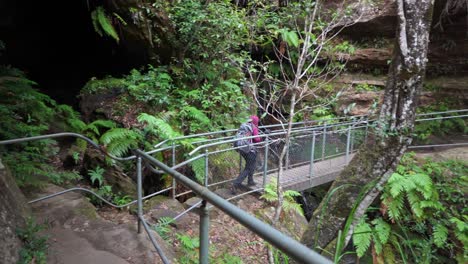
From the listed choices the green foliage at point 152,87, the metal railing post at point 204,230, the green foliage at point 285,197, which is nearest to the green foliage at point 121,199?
the green foliage at point 285,197

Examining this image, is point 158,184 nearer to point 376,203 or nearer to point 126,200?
point 126,200

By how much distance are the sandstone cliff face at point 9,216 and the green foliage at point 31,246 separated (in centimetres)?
4

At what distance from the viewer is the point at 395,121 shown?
462 cm

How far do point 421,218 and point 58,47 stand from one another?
38.0ft

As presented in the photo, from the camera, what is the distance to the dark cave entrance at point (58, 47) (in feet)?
28.9

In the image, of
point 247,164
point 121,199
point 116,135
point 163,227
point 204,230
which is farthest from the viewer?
point 247,164

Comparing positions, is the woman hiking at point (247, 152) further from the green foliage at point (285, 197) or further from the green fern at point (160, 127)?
the green fern at point (160, 127)

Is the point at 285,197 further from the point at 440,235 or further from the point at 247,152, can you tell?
the point at 440,235

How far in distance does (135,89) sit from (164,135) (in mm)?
2218

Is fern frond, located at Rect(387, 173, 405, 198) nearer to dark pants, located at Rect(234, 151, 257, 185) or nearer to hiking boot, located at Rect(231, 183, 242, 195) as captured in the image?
dark pants, located at Rect(234, 151, 257, 185)

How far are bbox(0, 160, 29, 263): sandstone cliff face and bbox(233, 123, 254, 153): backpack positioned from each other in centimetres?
348

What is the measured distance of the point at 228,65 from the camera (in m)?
8.51

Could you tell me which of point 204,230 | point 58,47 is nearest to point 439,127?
point 204,230

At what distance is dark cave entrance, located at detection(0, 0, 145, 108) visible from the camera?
8.80 metres
